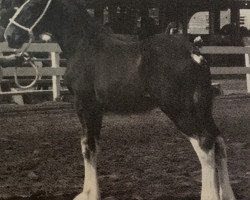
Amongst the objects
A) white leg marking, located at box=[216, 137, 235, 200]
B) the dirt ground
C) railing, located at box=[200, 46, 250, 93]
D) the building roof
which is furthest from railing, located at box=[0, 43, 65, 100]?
white leg marking, located at box=[216, 137, 235, 200]

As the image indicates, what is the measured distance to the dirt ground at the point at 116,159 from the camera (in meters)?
6.09

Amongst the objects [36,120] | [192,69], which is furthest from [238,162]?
[36,120]

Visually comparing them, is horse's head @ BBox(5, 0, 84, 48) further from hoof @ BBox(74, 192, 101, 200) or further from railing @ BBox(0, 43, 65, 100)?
railing @ BBox(0, 43, 65, 100)

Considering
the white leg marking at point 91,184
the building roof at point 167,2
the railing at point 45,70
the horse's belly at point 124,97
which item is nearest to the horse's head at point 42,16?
the horse's belly at point 124,97

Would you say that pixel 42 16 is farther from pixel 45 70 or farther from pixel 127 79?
pixel 45 70

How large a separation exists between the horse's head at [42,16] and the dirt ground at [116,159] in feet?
3.94

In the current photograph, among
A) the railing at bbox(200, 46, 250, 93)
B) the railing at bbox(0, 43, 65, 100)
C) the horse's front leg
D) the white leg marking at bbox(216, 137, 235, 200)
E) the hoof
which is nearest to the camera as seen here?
the white leg marking at bbox(216, 137, 235, 200)

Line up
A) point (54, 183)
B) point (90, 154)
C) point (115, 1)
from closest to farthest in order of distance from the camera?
point (90, 154)
point (54, 183)
point (115, 1)

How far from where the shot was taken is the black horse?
545 cm

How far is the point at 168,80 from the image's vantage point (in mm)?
5566

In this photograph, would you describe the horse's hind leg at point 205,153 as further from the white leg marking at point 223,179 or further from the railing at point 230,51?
the railing at point 230,51

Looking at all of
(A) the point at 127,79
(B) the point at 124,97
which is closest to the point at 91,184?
(B) the point at 124,97

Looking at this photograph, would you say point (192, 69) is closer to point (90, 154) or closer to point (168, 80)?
point (168, 80)

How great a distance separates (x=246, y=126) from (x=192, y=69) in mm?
6225
